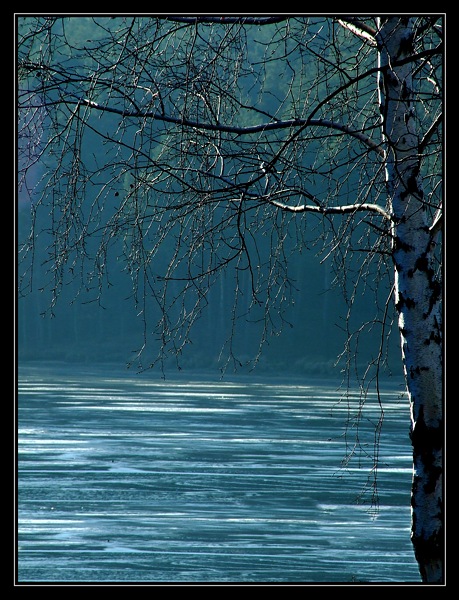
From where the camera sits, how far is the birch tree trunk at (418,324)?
5.77m

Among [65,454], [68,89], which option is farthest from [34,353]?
[68,89]

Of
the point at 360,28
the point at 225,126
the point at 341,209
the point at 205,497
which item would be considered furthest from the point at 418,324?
the point at 205,497

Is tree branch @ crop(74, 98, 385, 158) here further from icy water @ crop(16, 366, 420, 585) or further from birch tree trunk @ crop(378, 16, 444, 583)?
icy water @ crop(16, 366, 420, 585)

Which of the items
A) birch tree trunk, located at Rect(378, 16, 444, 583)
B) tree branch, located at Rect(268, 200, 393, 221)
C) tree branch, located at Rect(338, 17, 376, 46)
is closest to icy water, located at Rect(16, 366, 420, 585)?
birch tree trunk, located at Rect(378, 16, 444, 583)

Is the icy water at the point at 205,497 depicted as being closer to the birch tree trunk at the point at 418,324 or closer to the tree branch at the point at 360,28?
the birch tree trunk at the point at 418,324

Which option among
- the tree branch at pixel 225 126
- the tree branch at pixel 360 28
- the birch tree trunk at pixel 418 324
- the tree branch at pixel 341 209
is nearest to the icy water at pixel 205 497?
the birch tree trunk at pixel 418 324

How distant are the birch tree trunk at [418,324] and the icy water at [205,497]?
0.47 metres

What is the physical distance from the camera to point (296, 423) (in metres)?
23.6

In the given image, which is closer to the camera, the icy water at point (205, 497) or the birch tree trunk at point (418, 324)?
the birch tree trunk at point (418, 324)

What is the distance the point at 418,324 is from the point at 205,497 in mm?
9087

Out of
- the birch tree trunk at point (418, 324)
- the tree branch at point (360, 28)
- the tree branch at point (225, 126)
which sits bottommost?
the birch tree trunk at point (418, 324)

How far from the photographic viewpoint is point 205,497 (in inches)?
567

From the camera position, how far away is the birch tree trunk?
18.9 ft

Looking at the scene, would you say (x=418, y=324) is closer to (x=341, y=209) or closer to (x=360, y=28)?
(x=341, y=209)
